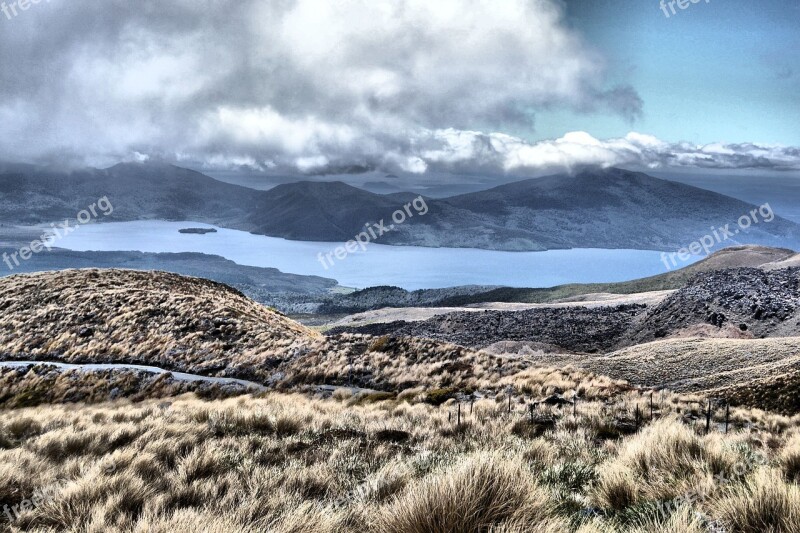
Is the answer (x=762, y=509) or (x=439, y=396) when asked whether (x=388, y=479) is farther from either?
(x=439, y=396)

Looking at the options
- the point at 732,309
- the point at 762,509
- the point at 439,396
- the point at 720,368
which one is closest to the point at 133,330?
the point at 439,396

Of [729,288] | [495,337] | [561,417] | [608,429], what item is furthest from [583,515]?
[729,288]

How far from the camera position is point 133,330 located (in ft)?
94.0

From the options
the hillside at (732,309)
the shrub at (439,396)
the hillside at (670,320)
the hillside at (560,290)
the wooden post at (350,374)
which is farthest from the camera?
the hillside at (560,290)

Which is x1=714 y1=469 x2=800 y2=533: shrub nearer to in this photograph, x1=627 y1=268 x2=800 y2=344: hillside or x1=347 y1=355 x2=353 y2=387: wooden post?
x1=347 y1=355 x2=353 y2=387: wooden post

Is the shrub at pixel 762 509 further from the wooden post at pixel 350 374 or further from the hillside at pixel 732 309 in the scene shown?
the hillside at pixel 732 309

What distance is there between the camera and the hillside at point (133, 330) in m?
25.4

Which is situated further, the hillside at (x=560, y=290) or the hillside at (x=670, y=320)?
the hillside at (x=560, y=290)

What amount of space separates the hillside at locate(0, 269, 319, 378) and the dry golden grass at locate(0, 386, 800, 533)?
50.9 feet

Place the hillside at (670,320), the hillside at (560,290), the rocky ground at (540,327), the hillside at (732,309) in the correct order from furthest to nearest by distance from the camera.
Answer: the hillside at (560,290) → the rocky ground at (540,327) → the hillside at (670,320) → the hillside at (732,309)

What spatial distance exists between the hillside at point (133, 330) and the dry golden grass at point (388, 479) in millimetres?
15523

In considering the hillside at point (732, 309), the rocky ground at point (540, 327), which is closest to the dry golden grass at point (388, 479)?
the hillside at point (732, 309)

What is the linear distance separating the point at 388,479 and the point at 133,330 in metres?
28.8

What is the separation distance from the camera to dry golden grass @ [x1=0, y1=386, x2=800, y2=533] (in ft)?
12.0
